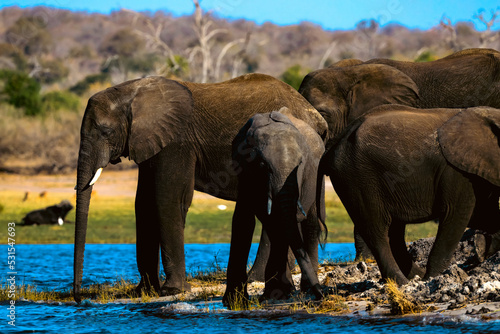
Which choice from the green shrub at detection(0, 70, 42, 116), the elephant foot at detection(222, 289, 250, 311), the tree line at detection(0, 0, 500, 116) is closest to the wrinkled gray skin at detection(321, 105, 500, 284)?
the elephant foot at detection(222, 289, 250, 311)

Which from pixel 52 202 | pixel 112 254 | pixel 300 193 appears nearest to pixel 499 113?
pixel 300 193

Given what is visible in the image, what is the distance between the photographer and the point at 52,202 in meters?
25.8

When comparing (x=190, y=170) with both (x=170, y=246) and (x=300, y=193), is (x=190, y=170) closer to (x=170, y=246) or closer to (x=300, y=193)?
(x=170, y=246)

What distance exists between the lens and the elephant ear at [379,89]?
13516mm

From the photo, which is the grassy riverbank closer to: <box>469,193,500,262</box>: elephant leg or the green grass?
the green grass

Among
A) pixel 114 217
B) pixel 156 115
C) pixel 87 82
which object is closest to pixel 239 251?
pixel 156 115

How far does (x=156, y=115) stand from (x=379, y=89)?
413 cm

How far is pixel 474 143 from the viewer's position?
30.8 ft

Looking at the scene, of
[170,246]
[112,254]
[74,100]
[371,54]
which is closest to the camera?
[170,246]

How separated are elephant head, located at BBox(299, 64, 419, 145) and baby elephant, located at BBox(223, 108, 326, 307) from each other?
153 inches

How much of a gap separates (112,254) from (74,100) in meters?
26.2

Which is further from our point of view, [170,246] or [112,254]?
[112,254]

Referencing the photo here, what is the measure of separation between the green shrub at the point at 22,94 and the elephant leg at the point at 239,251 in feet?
103

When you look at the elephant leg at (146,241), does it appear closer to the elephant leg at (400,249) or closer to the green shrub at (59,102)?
the elephant leg at (400,249)
